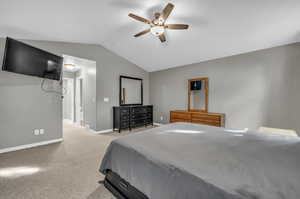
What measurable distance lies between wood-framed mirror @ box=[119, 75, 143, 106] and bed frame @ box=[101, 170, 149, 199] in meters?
3.56

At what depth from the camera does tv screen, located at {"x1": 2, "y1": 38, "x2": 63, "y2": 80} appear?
2.56 m

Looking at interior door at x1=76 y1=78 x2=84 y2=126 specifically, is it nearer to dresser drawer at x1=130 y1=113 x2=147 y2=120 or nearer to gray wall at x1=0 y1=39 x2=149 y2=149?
gray wall at x1=0 y1=39 x2=149 y2=149

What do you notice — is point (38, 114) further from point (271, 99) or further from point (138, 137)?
point (271, 99)

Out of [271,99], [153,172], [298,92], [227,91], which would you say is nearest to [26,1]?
[153,172]

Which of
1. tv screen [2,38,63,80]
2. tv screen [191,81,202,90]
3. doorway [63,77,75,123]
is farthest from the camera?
doorway [63,77,75,123]

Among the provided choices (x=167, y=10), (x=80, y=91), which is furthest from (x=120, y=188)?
(x=80, y=91)

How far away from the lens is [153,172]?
1170 mm

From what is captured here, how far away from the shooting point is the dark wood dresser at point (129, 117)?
4.69 meters

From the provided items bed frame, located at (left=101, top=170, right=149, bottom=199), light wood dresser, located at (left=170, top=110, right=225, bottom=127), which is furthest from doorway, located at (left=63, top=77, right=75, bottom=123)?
bed frame, located at (left=101, top=170, right=149, bottom=199)

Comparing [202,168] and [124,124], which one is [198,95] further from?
[202,168]

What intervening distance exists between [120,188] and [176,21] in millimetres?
3253

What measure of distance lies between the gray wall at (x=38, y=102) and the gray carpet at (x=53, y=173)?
0.44 meters

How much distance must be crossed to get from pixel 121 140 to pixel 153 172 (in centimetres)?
65

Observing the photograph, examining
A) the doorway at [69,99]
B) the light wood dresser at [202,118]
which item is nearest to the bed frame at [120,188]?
the light wood dresser at [202,118]
